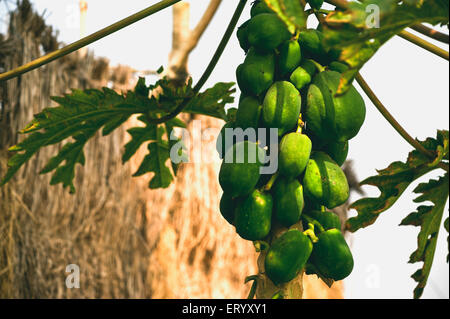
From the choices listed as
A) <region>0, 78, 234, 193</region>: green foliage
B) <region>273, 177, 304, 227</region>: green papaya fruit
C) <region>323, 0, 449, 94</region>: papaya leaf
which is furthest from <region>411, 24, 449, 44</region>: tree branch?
<region>0, 78, 234, 193</region>: green foliage

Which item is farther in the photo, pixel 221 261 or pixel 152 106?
pixel 221 261

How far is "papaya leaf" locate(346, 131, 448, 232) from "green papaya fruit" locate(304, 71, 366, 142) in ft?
0.93

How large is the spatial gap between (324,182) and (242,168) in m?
0.13

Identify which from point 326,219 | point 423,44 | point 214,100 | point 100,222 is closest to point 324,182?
point 326,219

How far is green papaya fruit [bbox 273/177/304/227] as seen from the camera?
0.87m

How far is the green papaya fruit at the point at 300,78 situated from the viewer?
0.94 m

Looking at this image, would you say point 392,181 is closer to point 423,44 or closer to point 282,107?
point 423,44

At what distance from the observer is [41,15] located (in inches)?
128

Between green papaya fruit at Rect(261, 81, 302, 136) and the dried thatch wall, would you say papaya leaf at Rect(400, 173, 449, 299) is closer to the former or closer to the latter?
green papaya fruit at Rect(261, 81, 302, 136)

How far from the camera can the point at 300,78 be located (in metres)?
0.94

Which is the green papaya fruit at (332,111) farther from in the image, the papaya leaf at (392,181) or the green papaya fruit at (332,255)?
the papaya leaf at (392,181)

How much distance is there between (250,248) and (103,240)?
3.96ft
